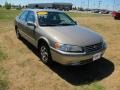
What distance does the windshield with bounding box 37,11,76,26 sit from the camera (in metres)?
6.92

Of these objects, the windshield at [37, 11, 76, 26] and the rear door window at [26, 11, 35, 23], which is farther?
the rear door window at [26, 11, 35, 23]

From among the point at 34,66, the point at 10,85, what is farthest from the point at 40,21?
the point at 10,85

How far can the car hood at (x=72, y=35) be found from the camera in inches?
219

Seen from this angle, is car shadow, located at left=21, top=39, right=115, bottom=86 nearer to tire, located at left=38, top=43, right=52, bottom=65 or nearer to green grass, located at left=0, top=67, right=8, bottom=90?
tire, located at left=38, top=43, right=52, bottom=65

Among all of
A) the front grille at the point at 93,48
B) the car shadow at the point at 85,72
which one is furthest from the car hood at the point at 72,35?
the car shadow at the point at 85,72

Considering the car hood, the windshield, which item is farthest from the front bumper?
the windshield

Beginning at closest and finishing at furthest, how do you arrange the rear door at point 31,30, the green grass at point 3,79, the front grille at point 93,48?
the green grass at point 3,79 → the front grille at point 93,48 → the rear door at point 31,30

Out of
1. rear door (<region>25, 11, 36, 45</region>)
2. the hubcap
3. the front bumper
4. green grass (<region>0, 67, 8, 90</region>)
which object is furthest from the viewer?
rear door (<region>25, 11, 36, 45</region>)

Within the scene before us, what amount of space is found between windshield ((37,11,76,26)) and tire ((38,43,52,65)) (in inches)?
32.7

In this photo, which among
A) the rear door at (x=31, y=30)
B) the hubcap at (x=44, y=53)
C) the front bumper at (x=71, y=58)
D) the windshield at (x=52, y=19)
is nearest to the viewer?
the front bumper at (x=71, y=58)

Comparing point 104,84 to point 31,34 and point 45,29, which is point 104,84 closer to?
point 45,29

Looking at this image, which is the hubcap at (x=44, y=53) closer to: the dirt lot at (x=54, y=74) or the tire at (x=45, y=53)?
the tire at (x=45, y=53)

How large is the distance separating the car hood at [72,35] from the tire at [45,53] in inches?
16.0

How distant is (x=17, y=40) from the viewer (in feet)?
31.8
